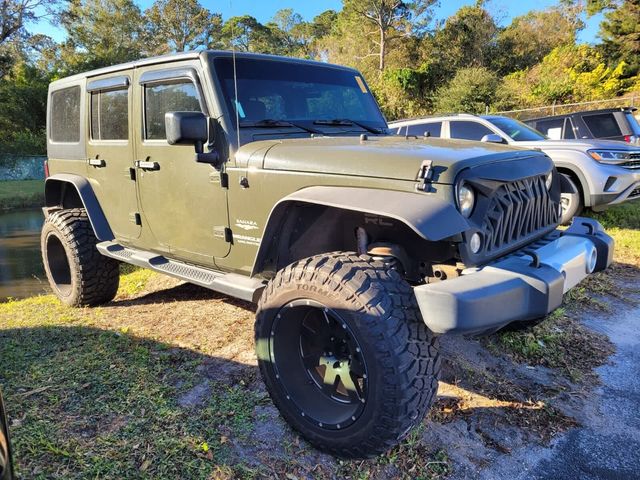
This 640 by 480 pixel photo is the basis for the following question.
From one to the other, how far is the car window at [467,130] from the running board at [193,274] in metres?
5.61

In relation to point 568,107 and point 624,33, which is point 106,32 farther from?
point 624,33

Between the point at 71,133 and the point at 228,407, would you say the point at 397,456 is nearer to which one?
the point at 228,407

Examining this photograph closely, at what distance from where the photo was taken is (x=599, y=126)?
9.27m

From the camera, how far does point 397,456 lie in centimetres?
234

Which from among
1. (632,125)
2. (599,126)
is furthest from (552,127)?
(632,125)

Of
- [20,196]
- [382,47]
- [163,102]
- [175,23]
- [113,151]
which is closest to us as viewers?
[163,102]

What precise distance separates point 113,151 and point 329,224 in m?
2.18

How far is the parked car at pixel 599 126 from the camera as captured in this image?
914 cm

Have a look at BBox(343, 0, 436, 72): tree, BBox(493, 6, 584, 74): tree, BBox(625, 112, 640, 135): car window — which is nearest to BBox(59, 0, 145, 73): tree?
BBox(343, 0, 436, 72): tree

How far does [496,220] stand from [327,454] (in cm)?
140

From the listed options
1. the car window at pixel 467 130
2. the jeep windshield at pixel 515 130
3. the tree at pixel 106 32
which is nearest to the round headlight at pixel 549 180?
the jeep windshield at pixel 515 130

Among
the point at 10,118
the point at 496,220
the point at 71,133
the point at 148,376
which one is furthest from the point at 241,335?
the point at 10,118

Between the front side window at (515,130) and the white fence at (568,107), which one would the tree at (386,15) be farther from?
the front side window at (515,130)

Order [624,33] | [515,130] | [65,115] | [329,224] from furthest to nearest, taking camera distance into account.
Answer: [624,33], [515,130], [65,115], [329,224]
